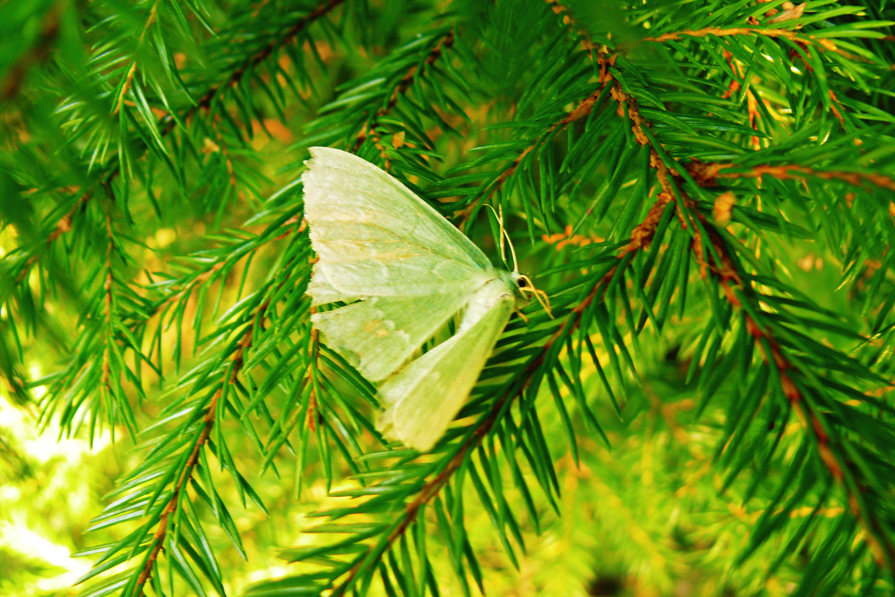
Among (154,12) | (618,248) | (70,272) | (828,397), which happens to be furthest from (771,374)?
(70,272)

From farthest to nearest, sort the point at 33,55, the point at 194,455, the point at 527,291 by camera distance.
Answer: the point at 527,291 → the point at 194,455 → the point at 33,55

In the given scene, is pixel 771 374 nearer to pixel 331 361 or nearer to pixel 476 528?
pixel 331 361

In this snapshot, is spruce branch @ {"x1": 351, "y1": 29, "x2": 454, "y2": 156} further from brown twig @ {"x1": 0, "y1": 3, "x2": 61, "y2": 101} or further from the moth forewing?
Result: brown twig @ {"x1": 0, "y1": 3, "x2": 61, "y2": 101}

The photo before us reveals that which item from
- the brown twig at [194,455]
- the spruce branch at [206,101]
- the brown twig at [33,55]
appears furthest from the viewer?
the spruce branch at [206,101]

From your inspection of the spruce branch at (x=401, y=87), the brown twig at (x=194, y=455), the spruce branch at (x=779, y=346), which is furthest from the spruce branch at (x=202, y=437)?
the spruce branch at (x=779, y=346)

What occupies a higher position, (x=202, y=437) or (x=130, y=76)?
(x=130, y=76)

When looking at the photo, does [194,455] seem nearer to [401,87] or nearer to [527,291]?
[527,291]

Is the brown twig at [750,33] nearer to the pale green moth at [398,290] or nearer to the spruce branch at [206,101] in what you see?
the pale green moth at [398,290]

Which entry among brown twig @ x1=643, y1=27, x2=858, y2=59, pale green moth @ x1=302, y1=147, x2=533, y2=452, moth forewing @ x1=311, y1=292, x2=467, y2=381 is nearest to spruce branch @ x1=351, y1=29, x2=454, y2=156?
pale green moth @ x1=302, y1=147, x2=533, y2=452

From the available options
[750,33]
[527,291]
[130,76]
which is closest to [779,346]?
[527,291]
